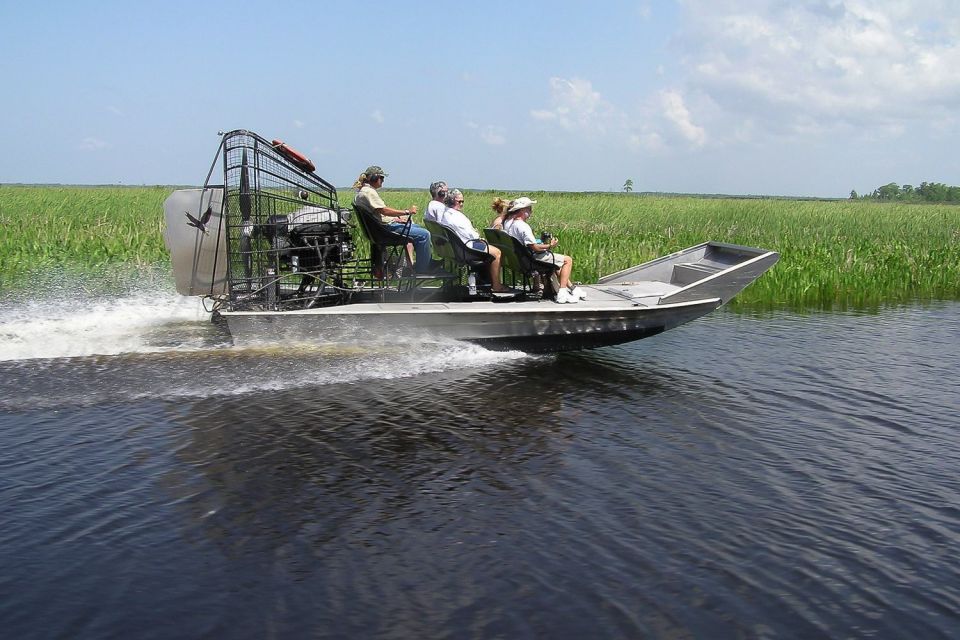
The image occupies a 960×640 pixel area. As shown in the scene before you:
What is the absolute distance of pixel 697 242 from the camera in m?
20.8

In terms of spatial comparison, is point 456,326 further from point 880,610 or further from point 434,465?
point 880,610

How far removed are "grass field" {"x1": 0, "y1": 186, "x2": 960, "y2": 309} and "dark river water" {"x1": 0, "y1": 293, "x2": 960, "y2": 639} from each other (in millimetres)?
6267

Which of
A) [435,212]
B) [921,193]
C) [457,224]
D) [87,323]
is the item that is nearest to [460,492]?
[457,224]

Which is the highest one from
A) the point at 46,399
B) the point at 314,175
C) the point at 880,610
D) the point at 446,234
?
the point at 314,175

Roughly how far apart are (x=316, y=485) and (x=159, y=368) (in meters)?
3.66

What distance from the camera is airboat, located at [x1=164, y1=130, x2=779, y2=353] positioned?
30.5ft

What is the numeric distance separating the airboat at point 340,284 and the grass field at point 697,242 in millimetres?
5852

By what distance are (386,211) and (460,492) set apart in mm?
4974

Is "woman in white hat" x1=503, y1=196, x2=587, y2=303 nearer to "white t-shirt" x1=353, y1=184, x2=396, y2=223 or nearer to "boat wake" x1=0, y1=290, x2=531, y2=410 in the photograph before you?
"boat wake" x1=0, y1=290, x2=531, y2=410

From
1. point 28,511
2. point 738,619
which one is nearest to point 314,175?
point 28,511

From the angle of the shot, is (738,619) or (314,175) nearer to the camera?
(738,619)

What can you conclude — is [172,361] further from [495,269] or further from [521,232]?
[521,232]

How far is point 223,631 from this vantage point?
434cm

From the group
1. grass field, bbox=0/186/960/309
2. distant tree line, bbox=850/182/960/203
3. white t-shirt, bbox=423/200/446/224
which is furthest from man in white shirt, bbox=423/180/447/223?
distant tree line, bbox=850/182/960/203
